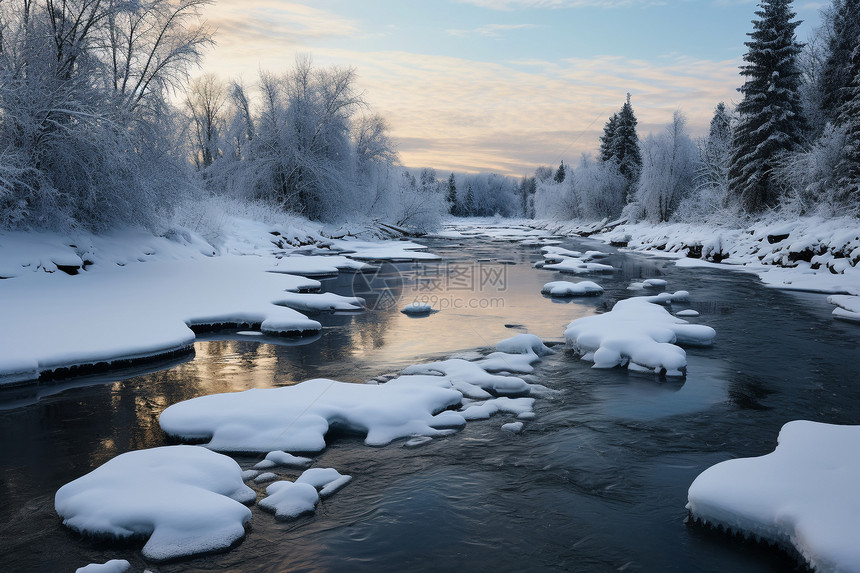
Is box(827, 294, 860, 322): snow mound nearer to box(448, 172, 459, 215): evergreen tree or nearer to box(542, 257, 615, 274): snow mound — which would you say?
box(542, 257, 615, 274): snow mound

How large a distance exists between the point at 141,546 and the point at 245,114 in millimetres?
35897

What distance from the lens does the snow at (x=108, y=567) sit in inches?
140

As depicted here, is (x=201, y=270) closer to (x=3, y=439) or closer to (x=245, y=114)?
(x=3, y=439)

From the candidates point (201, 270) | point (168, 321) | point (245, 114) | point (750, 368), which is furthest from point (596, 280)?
point (245, 114)

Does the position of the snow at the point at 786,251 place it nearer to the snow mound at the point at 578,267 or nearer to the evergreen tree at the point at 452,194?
the snow mound at the point at 578,267

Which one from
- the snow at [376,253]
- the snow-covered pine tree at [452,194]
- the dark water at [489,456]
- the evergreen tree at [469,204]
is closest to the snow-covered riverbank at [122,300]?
the dark water at [489,456]

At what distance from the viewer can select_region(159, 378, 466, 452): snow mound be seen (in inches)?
220

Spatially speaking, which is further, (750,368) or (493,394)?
(750,368)

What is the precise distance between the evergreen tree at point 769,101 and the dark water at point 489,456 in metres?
16.5

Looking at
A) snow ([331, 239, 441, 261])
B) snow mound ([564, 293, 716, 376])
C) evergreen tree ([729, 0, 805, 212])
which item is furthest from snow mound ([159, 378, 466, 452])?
evergreen tree ([729, 0, 805, 212])

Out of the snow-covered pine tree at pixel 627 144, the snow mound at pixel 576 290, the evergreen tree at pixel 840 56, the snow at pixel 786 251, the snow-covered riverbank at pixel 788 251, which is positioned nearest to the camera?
the snow mound at pixel 576 290

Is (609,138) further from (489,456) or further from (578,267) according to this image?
(489,456)

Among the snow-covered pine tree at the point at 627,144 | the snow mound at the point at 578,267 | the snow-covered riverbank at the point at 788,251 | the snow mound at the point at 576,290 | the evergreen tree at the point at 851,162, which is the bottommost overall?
the snow mound at the point at 576,290

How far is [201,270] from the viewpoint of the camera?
48.9 feet
